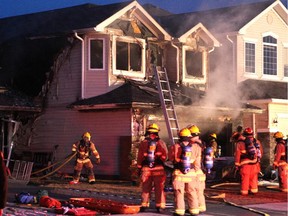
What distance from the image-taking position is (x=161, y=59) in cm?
2536

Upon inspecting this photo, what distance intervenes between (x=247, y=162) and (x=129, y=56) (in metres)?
8.05

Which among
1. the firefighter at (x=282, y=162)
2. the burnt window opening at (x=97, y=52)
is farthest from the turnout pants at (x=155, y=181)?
the burnt window opening at (x=97, y=52)

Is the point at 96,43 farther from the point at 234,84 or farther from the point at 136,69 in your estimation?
the point at 234,84

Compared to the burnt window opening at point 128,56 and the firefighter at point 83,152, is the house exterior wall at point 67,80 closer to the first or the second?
the burnt window opening at point 128,56

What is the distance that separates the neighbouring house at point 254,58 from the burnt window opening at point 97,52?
14.4 ft

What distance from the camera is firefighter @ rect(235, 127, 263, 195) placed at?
17.1 meters

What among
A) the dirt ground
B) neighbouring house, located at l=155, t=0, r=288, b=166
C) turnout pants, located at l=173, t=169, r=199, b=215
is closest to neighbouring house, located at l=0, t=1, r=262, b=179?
neighbouring house, located at l=155, t=0, r=288, b=166

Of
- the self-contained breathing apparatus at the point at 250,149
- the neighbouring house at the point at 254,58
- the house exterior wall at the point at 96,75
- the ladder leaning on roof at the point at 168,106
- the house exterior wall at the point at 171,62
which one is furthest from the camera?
the neighbouring house at the point at 254,58

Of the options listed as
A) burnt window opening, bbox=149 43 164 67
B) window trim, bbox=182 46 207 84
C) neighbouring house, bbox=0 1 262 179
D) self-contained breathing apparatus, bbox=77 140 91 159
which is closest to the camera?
self-contained breathing apparatus, bbox=77 140 91 159

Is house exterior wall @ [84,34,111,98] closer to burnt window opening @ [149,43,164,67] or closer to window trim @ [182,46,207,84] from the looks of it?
burnt window opening @ [149,43,164,67]

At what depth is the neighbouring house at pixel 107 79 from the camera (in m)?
22.6

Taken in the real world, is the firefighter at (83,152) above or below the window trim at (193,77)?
below

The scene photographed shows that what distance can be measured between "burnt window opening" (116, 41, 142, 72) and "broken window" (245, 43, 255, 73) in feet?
20.3

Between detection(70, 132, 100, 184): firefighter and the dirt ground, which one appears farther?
detection(70, 132, 100, 184): firefighter
